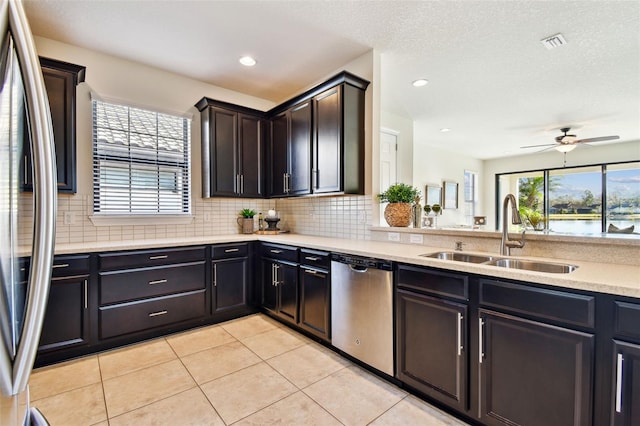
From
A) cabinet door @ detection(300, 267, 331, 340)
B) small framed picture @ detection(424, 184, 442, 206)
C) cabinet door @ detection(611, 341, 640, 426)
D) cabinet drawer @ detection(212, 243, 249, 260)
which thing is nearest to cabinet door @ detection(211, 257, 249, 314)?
cabinet drawer @ detection(212, 243, 249, 260)

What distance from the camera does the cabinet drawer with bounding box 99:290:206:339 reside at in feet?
8.49

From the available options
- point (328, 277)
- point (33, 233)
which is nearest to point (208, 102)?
point (328, 277)

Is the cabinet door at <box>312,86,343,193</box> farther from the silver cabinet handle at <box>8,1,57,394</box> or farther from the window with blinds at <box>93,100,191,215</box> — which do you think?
the silver cabinet handle at <box>8,1,57,394</box>

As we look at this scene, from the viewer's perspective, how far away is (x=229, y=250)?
3248 millimetres

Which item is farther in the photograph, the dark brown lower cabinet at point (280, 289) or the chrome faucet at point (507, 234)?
the dark brown lower cabinet at point (280, 289)

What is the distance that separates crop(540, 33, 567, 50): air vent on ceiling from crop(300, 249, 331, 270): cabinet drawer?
278 cm

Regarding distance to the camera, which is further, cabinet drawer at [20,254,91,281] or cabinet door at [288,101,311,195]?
cabinet door at [288,101,311,195]

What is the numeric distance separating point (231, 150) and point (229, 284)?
5.07 ft

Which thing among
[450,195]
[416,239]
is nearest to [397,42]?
[416,239]

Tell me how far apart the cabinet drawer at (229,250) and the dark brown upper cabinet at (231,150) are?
646mm

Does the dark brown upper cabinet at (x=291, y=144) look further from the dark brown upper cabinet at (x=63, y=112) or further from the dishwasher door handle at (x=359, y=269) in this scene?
the dark brown upper cabinet at (x=63, y=112)

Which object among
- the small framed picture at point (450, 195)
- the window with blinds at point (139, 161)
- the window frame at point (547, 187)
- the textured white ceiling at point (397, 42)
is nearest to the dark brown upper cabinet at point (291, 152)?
the textured white ceiling at point (397, 42)

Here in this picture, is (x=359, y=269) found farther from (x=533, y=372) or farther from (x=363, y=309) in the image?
(x=533, y=372)

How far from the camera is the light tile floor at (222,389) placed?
5.85 ft
